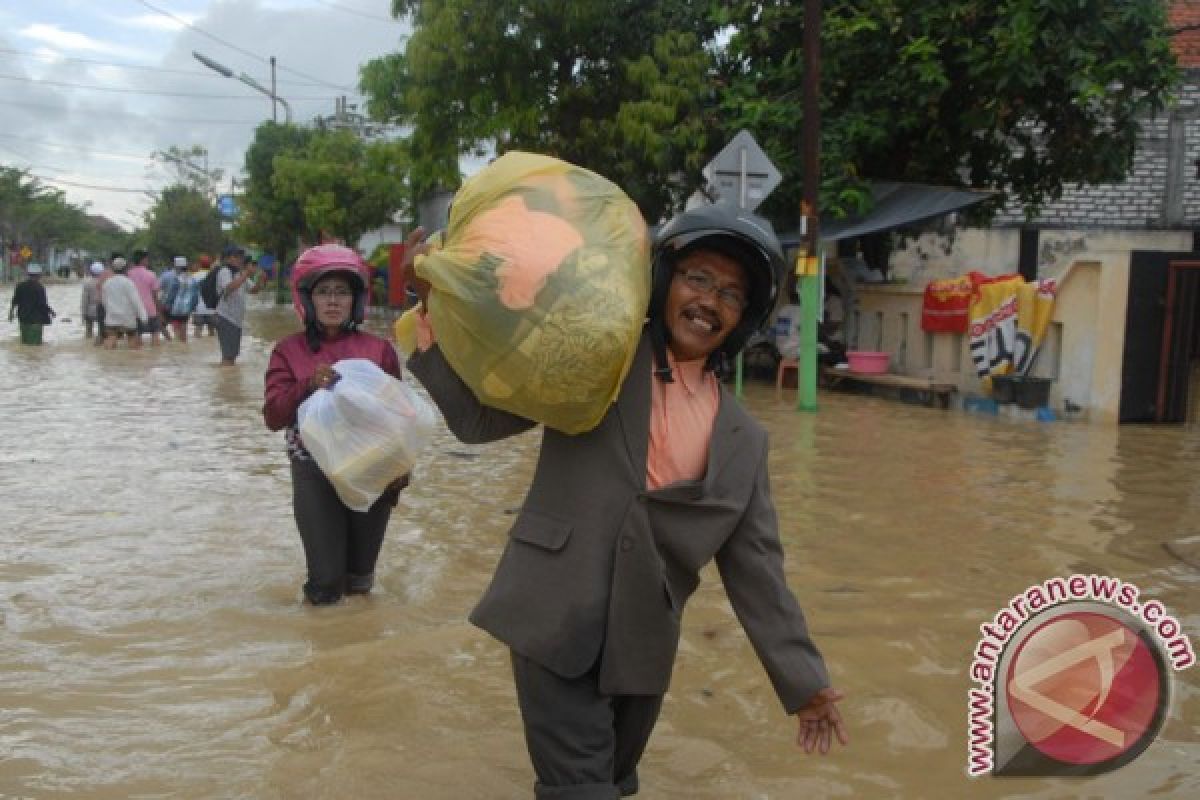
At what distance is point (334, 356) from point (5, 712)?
1635 mm

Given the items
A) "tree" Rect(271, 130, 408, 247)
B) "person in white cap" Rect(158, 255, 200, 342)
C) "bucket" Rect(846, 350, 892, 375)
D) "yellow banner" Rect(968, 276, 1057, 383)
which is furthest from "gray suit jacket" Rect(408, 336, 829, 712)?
"tree" Rect(271, 130, 408, 247)

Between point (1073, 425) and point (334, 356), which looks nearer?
point (334, 356)

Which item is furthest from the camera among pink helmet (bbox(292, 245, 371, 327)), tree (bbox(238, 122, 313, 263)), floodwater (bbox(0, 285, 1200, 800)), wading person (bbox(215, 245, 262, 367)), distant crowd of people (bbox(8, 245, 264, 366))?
tree (bbox(238, 122, 313, 263))

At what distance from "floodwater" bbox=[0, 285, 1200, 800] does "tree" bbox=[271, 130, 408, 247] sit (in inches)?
1063

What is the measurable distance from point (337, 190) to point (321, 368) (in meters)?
33.6

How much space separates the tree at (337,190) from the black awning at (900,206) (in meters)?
21.3

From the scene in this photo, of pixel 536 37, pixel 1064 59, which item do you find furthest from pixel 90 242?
pixel 1064 59

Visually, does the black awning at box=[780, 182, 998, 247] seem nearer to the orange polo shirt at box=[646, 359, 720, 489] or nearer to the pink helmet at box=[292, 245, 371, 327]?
the pink helmet at box=[292, 245, 371, 327]

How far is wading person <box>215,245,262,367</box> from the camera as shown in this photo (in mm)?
15352

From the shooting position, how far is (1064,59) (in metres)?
13.4

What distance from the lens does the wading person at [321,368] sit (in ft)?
14.8

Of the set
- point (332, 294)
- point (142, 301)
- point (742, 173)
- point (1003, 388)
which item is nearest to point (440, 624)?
point (332, 294)

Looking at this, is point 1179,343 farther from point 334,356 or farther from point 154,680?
point 154,680

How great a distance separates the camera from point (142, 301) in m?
19.1
